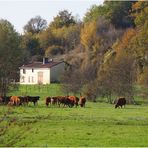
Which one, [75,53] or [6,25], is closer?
[6,25]

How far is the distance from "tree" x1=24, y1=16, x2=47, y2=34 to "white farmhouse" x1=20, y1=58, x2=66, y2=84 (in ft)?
89.9

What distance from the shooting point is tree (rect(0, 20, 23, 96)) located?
5772 cm

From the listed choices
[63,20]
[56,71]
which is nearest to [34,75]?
[56,71]

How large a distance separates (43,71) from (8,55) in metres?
45.7

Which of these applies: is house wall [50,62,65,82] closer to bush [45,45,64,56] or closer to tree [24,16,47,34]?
bush [45,45,64,56]

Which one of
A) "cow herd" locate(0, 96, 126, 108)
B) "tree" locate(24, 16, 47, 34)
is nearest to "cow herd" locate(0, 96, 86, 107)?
"cow herd" locate(0, 96, 126, 108)

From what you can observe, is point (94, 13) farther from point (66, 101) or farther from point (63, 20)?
point (66, 101)

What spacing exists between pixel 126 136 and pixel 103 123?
235 inches

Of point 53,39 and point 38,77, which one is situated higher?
point 53,39

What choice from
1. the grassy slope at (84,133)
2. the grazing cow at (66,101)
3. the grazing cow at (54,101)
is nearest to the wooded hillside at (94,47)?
the grazing cow at (54,101)

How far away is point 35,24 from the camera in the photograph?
458ft

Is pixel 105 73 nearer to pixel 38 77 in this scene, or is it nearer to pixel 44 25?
pixel 38 77

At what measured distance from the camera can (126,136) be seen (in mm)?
20922

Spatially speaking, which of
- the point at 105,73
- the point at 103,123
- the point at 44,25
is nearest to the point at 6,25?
the point at 105,73
